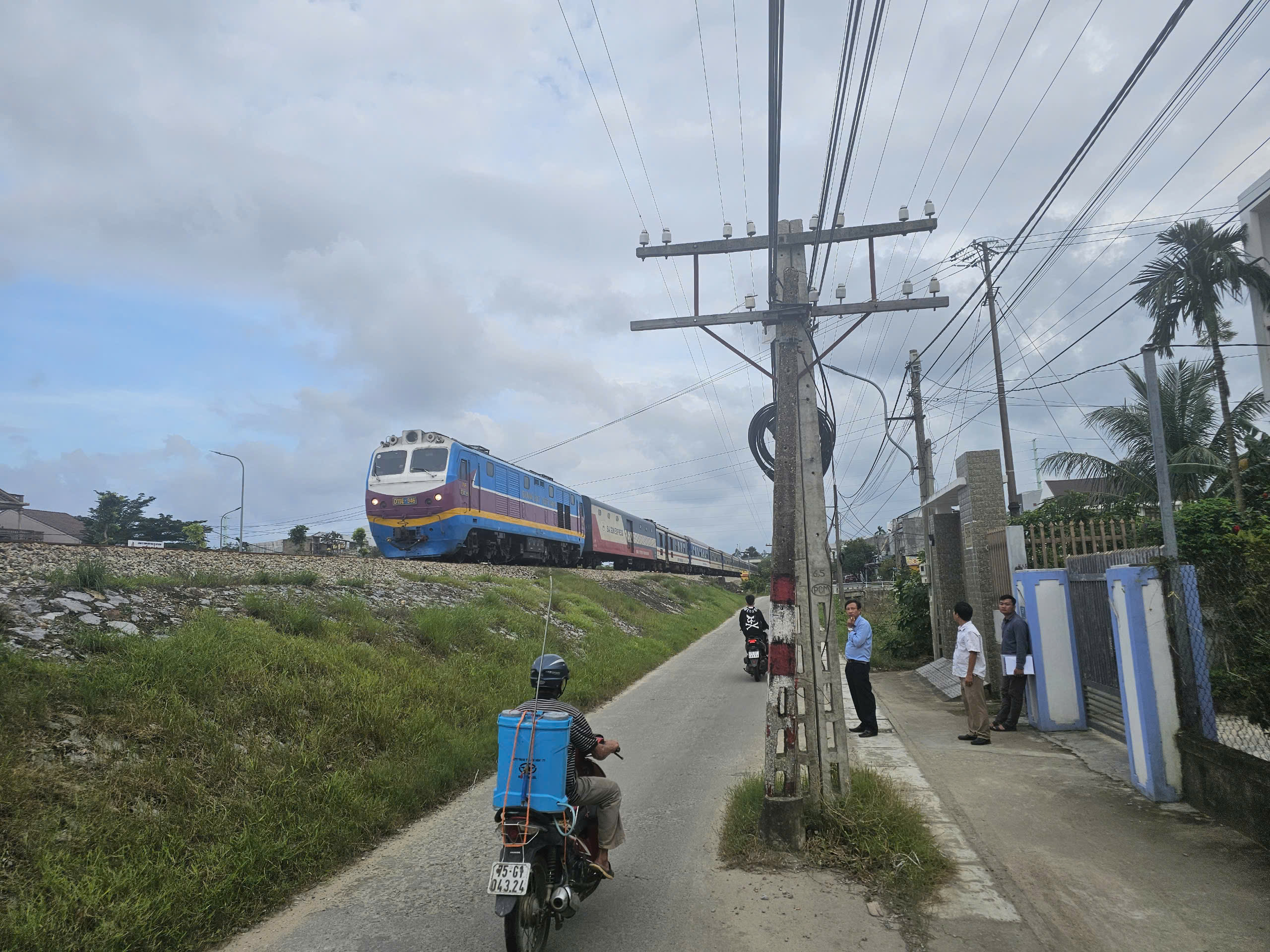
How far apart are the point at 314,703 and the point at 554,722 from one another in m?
3.87

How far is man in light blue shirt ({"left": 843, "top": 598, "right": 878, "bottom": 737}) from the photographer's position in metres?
8.69

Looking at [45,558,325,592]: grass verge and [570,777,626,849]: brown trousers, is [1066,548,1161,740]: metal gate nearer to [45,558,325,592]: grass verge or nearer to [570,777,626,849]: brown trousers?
[570,777,626,849]: brown trousers

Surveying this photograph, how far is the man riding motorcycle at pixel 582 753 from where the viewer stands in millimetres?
4113

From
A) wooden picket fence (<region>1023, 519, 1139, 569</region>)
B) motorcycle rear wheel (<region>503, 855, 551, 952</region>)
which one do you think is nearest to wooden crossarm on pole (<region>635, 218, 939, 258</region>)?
wooden picket fence (<region>1023, 519, 1139, 569</region>)

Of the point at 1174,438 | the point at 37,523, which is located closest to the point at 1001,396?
the point at 1174,438

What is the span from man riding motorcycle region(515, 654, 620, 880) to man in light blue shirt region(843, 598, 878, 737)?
4.78 meters

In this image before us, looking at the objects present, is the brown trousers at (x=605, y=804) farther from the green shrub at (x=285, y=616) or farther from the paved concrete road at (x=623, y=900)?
the green shrub at (x=285, y=616)

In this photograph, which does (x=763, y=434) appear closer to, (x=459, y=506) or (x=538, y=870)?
(x=538, y=870)

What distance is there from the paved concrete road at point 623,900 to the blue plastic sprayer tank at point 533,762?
2.70ft

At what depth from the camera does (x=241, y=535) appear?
34250 mm

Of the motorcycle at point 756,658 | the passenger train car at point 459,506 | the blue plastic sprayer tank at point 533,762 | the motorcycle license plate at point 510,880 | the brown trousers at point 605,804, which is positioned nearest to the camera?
the motorcycle license plate at point 510,880

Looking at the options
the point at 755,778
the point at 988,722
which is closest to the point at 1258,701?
the point at 755,778

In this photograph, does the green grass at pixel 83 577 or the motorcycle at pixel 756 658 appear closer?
the green grass at pixel 83 577

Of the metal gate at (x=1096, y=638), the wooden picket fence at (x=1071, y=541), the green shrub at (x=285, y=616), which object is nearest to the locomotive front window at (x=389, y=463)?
the green shrub at (x=285, y=616)
